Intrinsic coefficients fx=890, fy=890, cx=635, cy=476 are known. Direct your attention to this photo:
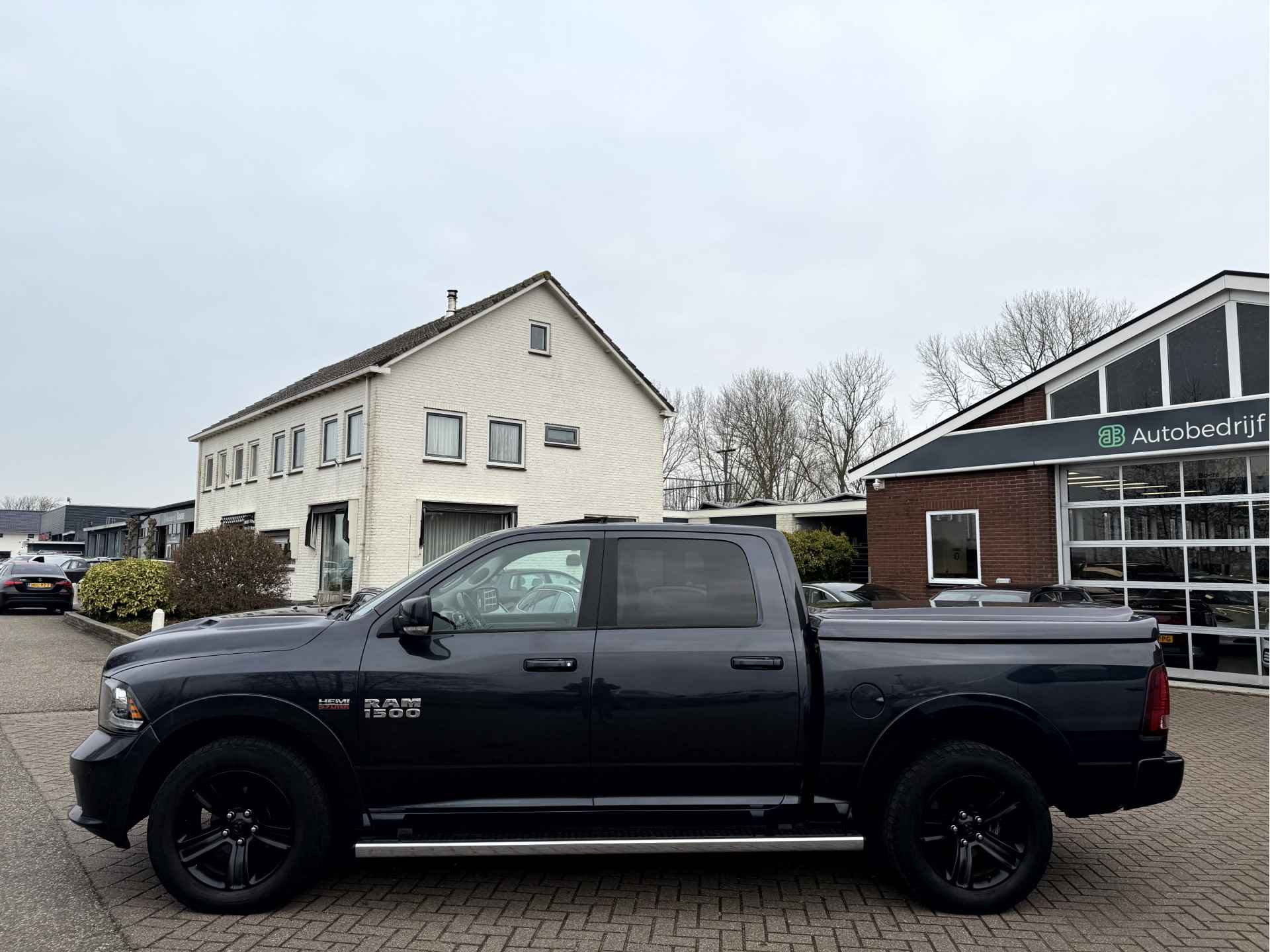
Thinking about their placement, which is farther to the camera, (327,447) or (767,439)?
(767,439)

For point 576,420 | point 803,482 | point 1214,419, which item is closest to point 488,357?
point 576,420

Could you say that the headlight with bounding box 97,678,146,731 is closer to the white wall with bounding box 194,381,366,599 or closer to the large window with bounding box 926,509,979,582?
the large window with bounding box 926,509,979,582

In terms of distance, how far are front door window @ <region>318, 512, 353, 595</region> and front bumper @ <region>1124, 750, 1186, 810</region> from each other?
64.5ft

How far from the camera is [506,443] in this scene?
2419 centimetres

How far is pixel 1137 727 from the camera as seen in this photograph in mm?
4270

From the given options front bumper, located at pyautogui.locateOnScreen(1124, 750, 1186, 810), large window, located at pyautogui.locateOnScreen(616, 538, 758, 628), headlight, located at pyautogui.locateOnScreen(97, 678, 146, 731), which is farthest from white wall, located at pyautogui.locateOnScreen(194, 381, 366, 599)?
front bumper, located at pyautogui.locateOnScreen(1124, 750, 1186, 810)

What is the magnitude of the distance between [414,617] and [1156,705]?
140 inches

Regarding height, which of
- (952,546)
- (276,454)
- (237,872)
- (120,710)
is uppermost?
(276,454)

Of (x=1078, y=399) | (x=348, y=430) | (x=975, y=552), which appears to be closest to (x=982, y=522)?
(x=975, y=552)

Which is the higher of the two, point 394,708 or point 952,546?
point 952,546

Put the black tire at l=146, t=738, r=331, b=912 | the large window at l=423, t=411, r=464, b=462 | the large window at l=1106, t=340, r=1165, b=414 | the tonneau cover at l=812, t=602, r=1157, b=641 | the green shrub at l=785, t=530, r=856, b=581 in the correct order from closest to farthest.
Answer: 1. the black tire at l=146, t=738, r=331, b=912
2. the tonneau cover at l=812, t=602, r=1157, b=641
3. the large window at l=1106, t=340, r=1165, b=414
4. the large window at l=423, t=411, r=464, b=462
5. the green shrub at l=785, t=530, r=856, b=581

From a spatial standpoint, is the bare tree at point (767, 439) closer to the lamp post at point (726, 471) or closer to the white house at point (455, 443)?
the lamp post at point (726, 471)

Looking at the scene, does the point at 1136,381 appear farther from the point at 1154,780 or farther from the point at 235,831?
the point at 235,831

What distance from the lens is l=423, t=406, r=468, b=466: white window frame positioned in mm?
22625
